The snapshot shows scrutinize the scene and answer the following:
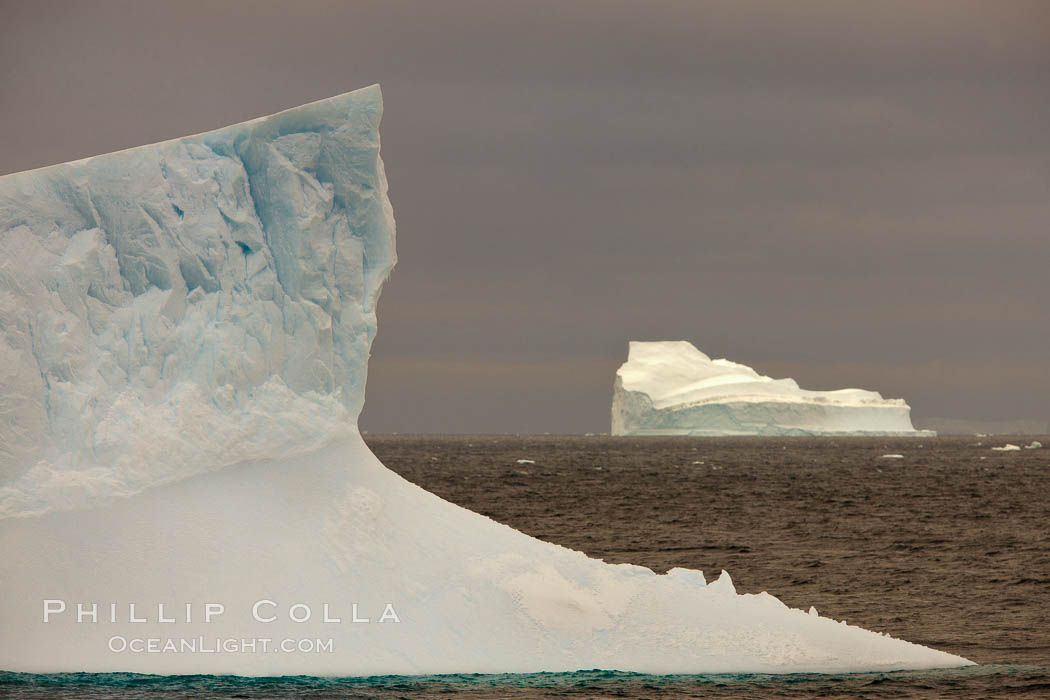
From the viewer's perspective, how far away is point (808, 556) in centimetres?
2952

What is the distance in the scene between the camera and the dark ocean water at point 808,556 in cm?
1372

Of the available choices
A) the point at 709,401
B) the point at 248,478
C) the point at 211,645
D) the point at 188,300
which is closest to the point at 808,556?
the point at 248,478

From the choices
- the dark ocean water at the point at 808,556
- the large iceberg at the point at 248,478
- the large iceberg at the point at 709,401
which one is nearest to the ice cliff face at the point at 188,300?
the large iceberg at the point at 248,478

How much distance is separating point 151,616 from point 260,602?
3.65 ft

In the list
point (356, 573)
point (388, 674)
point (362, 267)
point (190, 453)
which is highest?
point (362, 267)

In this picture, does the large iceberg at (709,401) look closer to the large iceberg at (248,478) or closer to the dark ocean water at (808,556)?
the dark ocean water at (808,556)

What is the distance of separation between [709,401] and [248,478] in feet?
378

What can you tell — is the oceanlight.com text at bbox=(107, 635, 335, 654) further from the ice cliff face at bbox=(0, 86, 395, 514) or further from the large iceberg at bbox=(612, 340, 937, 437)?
the large iceberg at bbox=(612, 340, 937, 437)

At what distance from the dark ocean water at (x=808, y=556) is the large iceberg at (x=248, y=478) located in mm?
452

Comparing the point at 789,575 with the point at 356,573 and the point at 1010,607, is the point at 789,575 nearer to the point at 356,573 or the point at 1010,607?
the point at 1010,607

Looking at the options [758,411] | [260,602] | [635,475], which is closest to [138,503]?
[260,602]

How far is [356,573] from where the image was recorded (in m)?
14.5

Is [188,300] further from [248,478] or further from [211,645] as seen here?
[211,645]

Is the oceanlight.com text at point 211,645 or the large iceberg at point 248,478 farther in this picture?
the large iceberg at point 248,478
